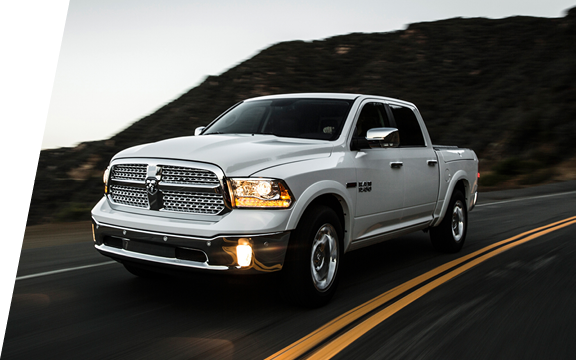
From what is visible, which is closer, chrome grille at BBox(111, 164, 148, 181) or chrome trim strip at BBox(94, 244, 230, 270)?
chrome trim strip at BBox(94, 244, 230, 270)

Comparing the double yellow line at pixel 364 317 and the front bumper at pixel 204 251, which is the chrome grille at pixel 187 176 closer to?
the front bumper at pixel 204 251

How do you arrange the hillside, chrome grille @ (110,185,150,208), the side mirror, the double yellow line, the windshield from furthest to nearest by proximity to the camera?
the hillside < the windshield < the side mirror < chrome grille @ (110,185,150,208) < the double yellow line

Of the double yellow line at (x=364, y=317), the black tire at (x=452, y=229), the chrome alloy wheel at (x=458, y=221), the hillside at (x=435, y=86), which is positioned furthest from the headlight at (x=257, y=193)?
the hillside at (x=435, y=86)

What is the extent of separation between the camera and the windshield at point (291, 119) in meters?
5.55

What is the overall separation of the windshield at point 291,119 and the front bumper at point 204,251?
4.83 ft

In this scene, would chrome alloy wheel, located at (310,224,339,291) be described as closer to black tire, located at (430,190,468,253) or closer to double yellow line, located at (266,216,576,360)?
double yellow line, located at (266,216,576,360)

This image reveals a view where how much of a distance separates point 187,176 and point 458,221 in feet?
15.3

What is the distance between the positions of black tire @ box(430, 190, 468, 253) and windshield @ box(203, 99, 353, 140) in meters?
2.54

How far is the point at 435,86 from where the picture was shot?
50.8 meters

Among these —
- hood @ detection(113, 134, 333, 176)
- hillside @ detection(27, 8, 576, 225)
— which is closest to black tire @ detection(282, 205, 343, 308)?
hood @ detection(113, 134, 333, 176)

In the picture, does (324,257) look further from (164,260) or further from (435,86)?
(435,86)

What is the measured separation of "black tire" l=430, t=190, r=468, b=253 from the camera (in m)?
7.39

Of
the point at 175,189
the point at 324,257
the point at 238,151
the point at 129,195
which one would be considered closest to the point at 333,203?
the point at 324,257

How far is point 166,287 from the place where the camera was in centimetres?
546
